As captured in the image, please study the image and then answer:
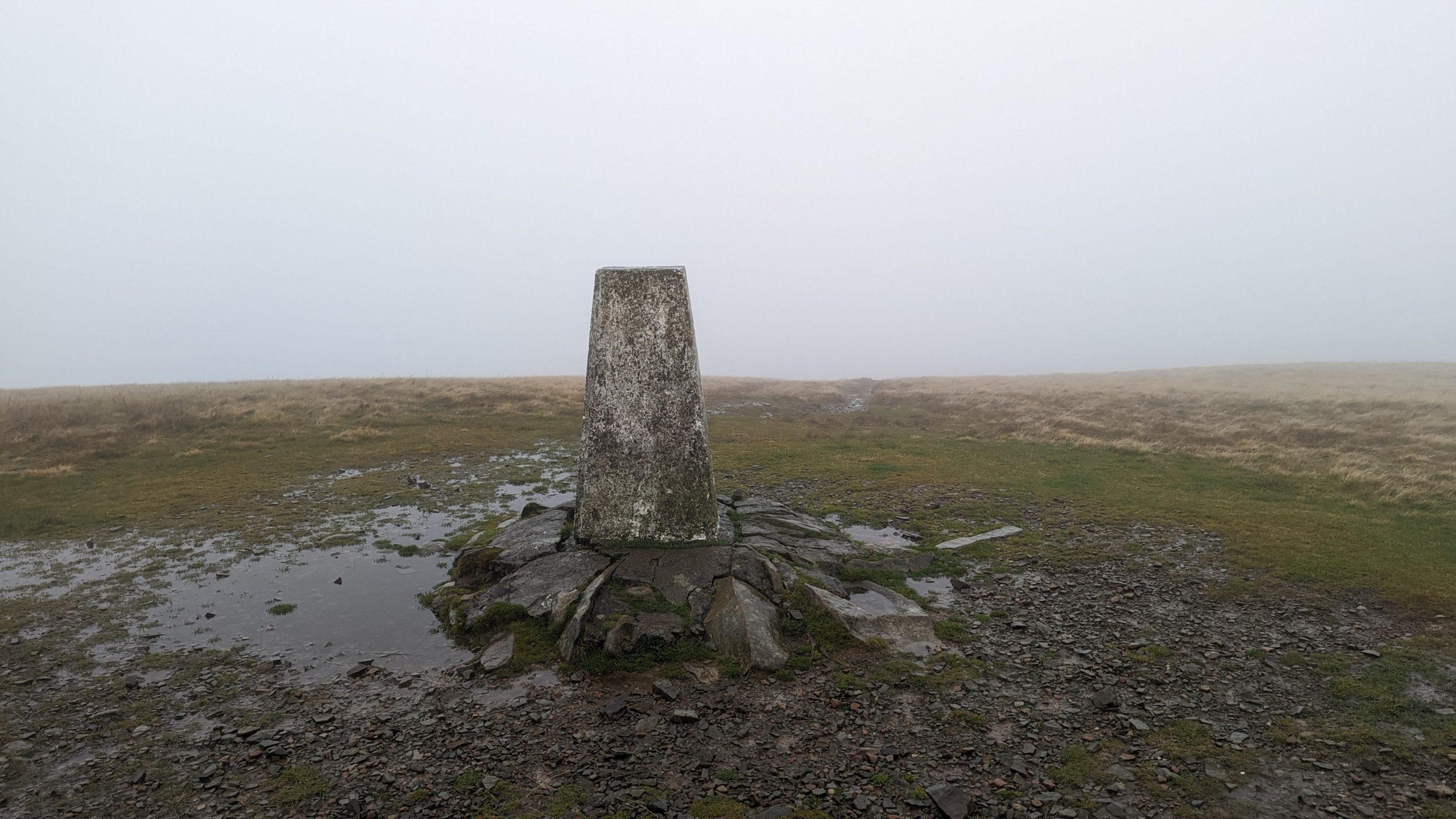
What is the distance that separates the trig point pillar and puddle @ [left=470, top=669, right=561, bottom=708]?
3393 millimetres

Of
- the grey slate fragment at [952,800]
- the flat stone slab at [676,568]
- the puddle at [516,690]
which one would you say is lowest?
the grey slate fragment at [952,800]

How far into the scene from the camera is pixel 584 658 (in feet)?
32.6

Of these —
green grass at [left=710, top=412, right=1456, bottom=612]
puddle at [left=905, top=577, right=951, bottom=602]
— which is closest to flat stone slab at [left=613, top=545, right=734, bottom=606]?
puddle at [left=905, top=577, right=951, bottom=602]

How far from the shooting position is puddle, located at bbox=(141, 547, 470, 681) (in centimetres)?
1066

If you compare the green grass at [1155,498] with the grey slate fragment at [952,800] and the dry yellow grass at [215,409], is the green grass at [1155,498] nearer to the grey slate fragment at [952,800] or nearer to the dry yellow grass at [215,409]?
the grey slate fragment at [952,800]

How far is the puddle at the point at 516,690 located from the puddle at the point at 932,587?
6.99 meters

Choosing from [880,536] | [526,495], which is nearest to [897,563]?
[880,536]

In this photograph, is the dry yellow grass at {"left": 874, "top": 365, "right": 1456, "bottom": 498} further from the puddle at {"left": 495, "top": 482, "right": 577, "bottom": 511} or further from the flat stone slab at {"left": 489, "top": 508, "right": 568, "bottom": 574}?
the flat stone slab at {"left": 489, "top": 508, "right": 568, "bottom": 574}

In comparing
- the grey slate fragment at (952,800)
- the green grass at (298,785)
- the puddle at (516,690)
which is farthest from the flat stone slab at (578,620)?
the grey slate fragment at (952,800)

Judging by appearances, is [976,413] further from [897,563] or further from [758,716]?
[758,716]

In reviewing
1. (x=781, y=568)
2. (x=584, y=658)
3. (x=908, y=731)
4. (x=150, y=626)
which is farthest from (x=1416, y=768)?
(x=150, y=626)

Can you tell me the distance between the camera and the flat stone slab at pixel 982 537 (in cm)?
1554

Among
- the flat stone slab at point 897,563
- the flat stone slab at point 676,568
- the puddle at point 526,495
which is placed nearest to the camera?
the flat stone slab at point 676,568

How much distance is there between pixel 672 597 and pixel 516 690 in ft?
9.39
